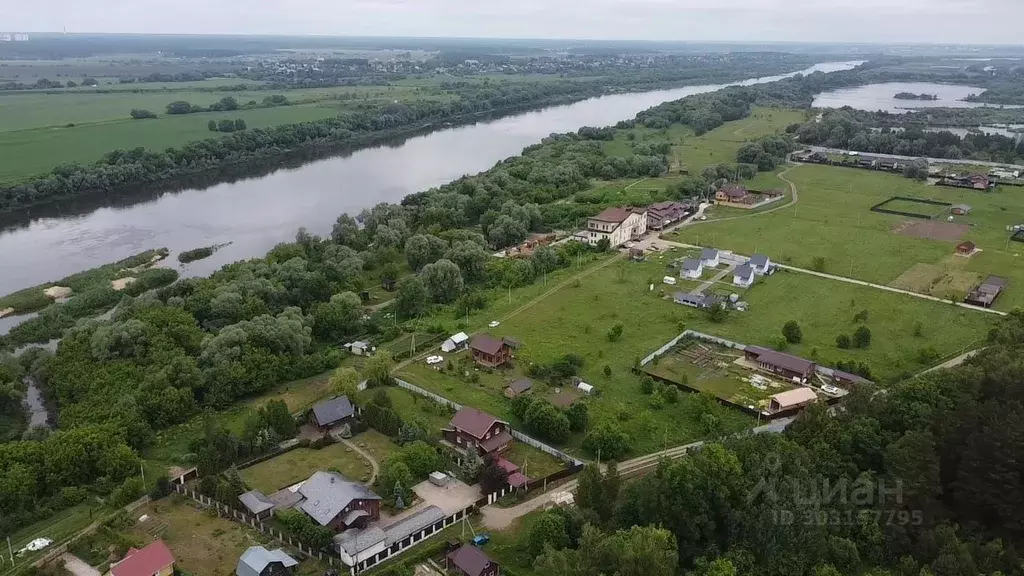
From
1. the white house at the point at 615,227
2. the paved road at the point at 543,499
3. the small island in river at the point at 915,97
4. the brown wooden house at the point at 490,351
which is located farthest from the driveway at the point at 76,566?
the small island in river at the point at 915,97

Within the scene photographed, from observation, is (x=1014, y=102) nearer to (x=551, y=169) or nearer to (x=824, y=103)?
(x=824, y=103)

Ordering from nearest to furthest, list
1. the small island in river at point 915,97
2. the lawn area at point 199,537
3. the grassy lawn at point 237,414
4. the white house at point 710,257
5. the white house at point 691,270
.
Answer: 1. the lawn area at point 199,537
2. the grassy lawn at point 237,414
3. the white house at point 691,270
4. the white house at point 710,257
5. the small island in river at point 915,97

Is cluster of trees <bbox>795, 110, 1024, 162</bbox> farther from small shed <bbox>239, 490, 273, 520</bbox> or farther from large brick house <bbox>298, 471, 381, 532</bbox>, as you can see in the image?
small shed <bbox>239, 490, 273, 520</bbox>

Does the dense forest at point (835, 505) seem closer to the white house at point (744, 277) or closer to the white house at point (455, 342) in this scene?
the white house at point (455, 342)

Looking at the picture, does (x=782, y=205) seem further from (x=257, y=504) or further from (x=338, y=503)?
(x=257, y=504)

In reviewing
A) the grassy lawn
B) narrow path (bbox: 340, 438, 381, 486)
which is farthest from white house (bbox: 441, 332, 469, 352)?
narrow path (bbox: 340, 438, 381, 486)

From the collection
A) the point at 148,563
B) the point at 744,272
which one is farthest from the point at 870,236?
the point at 148,563

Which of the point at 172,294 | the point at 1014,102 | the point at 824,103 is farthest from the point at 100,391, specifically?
the point at 1014,102
